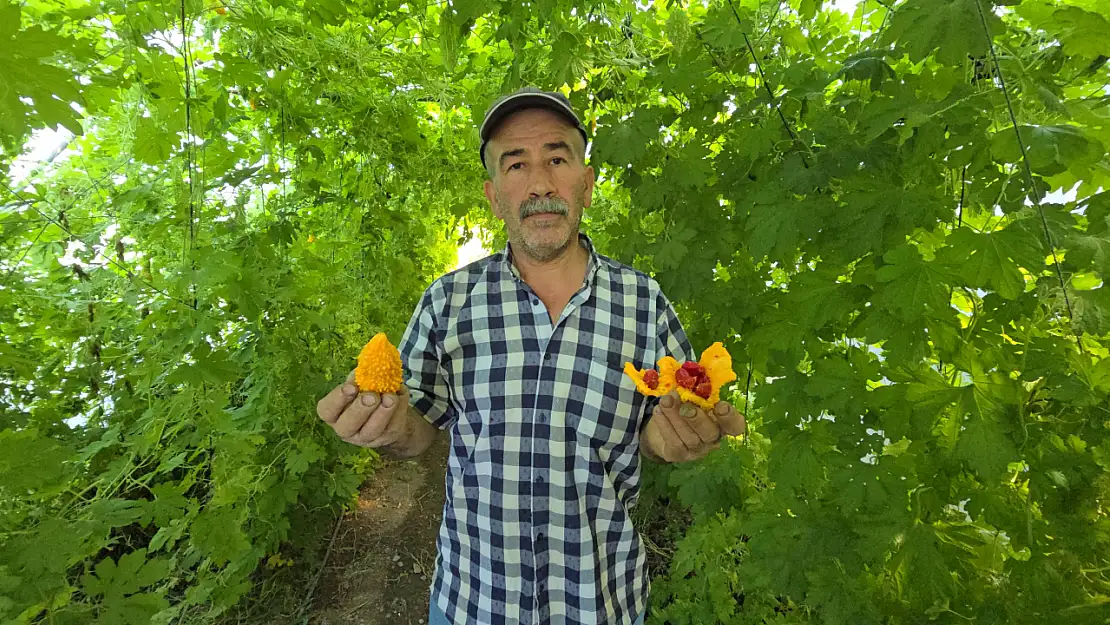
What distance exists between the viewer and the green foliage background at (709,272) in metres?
1.20

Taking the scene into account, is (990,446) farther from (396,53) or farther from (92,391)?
(92,391)

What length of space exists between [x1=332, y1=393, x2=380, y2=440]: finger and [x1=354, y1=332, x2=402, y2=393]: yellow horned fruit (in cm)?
2

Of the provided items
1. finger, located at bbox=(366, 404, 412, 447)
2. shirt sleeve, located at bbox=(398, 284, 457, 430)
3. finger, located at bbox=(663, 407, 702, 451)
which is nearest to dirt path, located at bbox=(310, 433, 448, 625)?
shirt sleeve, located at bbox=(398, 284, 457, 430)

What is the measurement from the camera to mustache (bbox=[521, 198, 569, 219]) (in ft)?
4.69

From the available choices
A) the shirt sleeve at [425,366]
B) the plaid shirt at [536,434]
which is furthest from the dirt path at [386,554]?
the shirt sleeve at [425,366]

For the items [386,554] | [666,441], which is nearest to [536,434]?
[666,441]

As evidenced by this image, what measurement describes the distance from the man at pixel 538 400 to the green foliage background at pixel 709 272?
41cm

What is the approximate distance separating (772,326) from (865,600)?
2.64 ft

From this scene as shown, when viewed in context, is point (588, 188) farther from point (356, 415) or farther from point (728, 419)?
point (356, 415)

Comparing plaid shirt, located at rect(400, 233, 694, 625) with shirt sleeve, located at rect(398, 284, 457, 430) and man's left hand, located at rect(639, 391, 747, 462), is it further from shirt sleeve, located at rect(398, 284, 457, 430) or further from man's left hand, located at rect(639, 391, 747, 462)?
man's left hand, located at rect(639, 391, 747, 462)

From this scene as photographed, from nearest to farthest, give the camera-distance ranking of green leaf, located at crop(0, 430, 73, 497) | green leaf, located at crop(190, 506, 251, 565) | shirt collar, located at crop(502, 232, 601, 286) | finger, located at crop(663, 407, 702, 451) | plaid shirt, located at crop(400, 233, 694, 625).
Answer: green leaf, located at crop(0, 430, 73, 497)
finger, located at crop(663, 407, 702, 451)
plaid shirt, located at crop(400, 233, 694, 625)
shirt collar, located at crop(502, 232, 601, 286)
green leaf, located at crop(190, 506, 251, 565)

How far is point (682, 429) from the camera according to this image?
1.19 meters

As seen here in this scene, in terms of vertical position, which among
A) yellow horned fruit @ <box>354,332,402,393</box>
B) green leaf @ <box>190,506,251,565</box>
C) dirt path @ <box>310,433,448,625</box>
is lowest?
dirt path @ <box>310,433,448,625</box>

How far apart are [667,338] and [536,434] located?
454 mm
